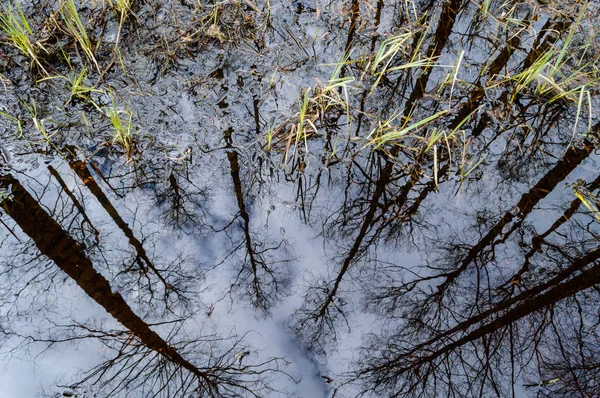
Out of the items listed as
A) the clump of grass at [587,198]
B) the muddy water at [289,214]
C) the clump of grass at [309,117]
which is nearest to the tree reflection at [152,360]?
the muddy water at [289,214]

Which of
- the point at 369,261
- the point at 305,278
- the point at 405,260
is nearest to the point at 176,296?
the point at 305,278

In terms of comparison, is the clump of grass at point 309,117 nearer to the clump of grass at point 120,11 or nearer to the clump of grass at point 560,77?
the clump of grass at point 560,77

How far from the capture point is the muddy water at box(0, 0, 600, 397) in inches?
74.3

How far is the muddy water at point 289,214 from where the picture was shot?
1887 millimetres

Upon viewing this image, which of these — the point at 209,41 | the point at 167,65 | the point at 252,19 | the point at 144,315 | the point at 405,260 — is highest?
the point at 252,19

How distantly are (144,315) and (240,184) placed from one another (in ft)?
2.59

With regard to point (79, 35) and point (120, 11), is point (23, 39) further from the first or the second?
point (120, 11)

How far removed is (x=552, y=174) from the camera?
241cm

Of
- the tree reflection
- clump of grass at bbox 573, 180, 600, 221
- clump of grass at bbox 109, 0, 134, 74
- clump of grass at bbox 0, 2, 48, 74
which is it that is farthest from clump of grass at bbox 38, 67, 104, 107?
clump of grass at bbox 573, 180, 600, 221

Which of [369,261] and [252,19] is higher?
[252,19]

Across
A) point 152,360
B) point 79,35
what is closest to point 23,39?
point 79,35

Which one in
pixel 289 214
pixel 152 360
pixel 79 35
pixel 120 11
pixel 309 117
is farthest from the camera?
pixel 120 11

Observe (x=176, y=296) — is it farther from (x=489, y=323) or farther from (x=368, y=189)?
(x=489, y=323)

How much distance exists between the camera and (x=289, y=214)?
7.46 feet
